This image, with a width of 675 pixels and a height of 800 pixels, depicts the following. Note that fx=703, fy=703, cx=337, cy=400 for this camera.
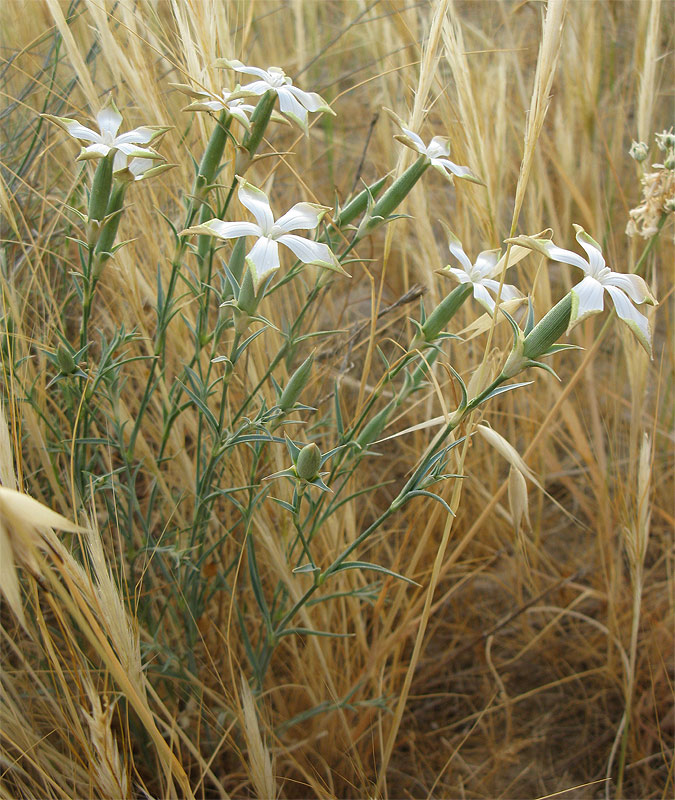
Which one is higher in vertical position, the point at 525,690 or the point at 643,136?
the point at 643,136

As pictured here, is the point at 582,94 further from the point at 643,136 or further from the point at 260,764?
the point at 260,764

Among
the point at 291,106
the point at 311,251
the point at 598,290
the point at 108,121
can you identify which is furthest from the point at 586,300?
the point at 108,121

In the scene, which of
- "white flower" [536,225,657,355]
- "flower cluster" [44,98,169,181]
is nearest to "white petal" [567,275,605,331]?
"white flower" [536,225,657,355]

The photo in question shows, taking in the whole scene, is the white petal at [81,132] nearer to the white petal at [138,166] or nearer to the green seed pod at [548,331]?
the white petal at [138,166]

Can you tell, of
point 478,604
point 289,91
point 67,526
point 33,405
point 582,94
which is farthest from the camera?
point 582,94

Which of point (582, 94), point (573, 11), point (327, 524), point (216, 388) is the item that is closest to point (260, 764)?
point (327, 524)

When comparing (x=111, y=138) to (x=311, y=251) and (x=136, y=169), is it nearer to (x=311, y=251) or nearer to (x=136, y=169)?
(x=136, y=169)

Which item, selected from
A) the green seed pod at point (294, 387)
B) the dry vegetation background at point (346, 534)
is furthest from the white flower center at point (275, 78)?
the green seed pod at point (294, 387)
